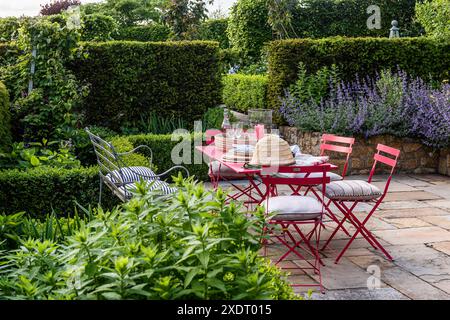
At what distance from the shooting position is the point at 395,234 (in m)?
5.84

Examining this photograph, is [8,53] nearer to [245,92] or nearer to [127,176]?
[127,176]

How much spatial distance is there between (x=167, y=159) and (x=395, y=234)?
3.50 m

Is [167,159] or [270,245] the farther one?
[167,159]

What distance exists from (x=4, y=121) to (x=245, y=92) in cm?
651

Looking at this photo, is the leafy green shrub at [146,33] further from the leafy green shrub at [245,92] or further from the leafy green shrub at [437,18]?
the leafy green shrub at [437,18]

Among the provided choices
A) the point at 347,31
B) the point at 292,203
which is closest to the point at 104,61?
the point at 292,203

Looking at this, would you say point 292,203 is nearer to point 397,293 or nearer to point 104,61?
point 397,293

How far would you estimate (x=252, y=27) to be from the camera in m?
16.2

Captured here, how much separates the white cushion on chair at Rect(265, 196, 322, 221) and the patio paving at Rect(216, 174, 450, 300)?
0.49m

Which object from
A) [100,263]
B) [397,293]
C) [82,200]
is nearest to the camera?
[100,263]

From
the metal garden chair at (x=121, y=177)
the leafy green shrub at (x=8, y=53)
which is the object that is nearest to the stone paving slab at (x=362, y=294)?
the metal garden chair at (x=121, y=177)

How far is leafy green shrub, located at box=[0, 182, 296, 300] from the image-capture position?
6.41ft

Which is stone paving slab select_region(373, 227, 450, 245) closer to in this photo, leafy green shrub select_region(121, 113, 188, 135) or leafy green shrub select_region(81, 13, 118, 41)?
leafy green shrub select_region(121, 113, 188, 135)

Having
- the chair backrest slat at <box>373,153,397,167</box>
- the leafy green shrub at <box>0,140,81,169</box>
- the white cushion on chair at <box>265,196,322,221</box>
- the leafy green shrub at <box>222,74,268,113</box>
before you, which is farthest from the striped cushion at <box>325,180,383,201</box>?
the leafy green shrub at <box>222,74,268,113</box>
